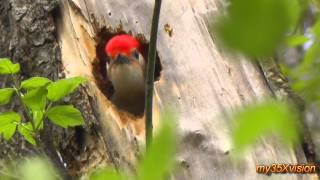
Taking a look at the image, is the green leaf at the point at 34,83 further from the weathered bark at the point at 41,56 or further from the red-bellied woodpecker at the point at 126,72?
the red-bellied woodpecker at the point at 126,72

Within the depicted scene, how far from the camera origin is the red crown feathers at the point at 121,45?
7.78ft

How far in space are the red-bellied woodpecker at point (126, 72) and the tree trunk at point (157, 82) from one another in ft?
0.26

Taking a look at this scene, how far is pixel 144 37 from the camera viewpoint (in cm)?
227

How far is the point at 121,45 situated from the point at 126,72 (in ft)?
1.13

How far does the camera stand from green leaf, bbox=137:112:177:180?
42cm

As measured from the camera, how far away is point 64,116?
1806 mm

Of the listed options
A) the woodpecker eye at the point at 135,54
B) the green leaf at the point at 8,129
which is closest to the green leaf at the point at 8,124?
the green leaf at the point at 8,129

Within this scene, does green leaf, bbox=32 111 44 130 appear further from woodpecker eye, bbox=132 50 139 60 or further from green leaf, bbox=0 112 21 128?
woodpecker eye, bbox=132 50 139 60

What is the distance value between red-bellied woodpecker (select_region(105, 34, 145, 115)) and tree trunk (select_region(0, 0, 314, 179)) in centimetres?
8

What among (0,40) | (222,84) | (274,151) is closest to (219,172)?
(274,151)

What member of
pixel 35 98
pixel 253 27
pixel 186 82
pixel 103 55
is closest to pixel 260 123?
pixel 253 27

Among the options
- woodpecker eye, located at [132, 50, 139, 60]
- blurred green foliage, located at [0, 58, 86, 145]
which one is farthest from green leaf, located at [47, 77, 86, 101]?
woodpecker eye, located at [132, 50, 139, 60]

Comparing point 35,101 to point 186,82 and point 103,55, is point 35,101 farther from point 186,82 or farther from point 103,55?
point 103,55

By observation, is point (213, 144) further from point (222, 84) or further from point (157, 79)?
point (157, 79)
